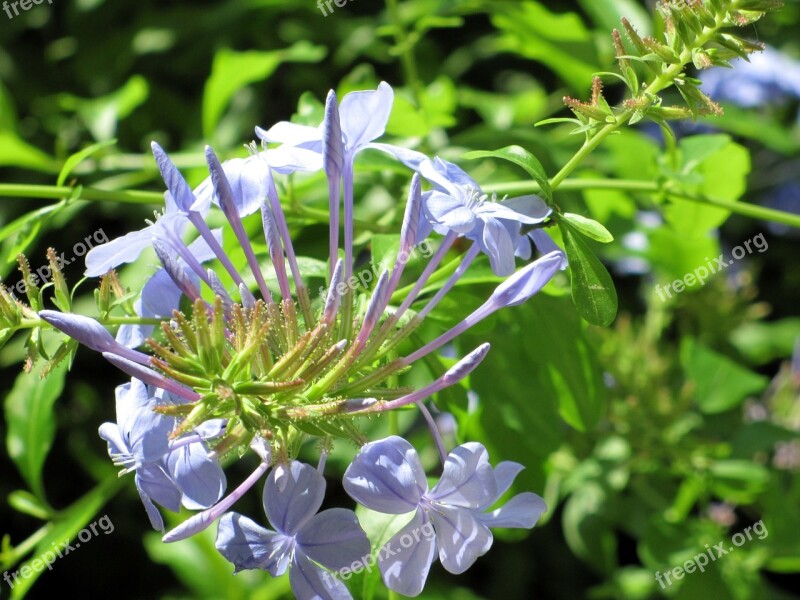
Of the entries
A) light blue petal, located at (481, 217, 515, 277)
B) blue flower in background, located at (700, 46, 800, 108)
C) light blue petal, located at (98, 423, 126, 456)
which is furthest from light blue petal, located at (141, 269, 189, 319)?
blue flower in background, located at (700, 46, 800, 108)

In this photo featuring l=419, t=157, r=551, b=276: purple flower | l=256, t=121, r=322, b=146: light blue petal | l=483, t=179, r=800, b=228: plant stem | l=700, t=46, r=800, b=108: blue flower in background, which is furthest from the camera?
l=700, t=46, r=800, b=108: blue flower in background

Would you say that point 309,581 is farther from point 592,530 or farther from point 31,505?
point 592,530

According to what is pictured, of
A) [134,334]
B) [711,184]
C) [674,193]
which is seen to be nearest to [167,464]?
[134,334]

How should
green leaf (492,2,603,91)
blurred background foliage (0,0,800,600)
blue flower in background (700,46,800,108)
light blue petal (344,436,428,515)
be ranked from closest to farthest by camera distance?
light blue petal (344,436,428,515) < blurred background foliage (0,0,800,600) < green leaf (492,2,603,91) < blue flower in background (700,46,800,108)

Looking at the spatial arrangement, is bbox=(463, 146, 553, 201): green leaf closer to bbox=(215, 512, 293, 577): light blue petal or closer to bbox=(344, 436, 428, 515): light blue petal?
bbox=(344, 436, 428, 515): light blue petal

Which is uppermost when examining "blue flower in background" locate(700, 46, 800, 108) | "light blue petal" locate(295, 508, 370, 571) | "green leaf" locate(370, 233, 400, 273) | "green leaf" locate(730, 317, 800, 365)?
"green leaf" locate(370, 233, 400, 273)

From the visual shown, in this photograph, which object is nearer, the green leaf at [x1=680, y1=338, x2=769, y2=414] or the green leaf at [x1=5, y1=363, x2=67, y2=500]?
the green leaf at [x1=5, y1=363, x2=67, y2=500]

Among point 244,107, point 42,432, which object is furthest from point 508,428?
point 244,107

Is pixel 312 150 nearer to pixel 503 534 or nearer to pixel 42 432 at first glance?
pixel 42 432
